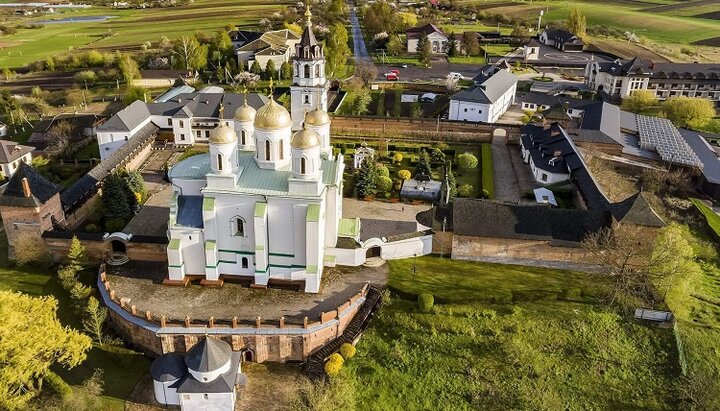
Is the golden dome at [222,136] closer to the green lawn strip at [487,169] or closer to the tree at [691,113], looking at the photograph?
the green lawn strip at [487,169]

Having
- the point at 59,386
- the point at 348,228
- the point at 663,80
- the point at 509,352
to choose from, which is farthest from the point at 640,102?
the point at 59,386

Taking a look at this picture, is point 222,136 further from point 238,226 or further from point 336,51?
point 336,51

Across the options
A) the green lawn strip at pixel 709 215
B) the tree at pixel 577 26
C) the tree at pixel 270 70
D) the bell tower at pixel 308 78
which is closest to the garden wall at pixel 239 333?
the bell tower at pixel 308 78

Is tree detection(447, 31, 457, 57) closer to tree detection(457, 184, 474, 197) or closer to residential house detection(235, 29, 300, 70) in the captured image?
residential house detection(235, 29, 300, 70)

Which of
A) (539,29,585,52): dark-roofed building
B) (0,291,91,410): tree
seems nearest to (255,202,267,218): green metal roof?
(0,291,91,410): tree

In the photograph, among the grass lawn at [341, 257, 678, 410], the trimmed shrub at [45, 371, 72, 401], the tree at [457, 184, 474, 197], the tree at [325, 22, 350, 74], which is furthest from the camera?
the tree at [325, 22, 350, 74]
